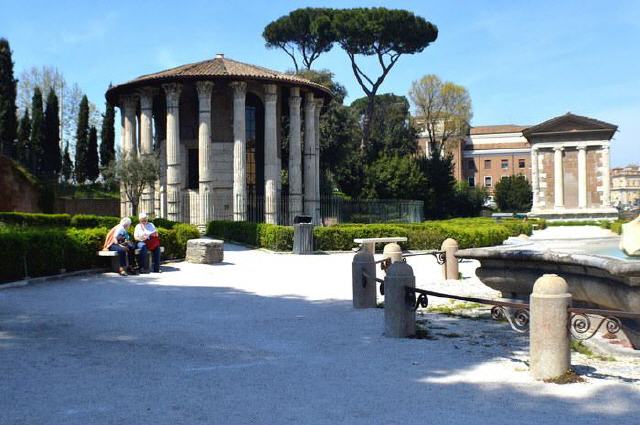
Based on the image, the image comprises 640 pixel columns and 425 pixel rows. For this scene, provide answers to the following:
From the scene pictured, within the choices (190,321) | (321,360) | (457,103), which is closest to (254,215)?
(190,321)

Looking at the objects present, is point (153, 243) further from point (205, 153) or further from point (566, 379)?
point (205, 153)

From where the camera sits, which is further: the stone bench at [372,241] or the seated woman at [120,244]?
the stone bench at [372,241]

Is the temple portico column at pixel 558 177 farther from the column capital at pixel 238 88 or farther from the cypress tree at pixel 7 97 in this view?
the cypress tree at pixel 7 97

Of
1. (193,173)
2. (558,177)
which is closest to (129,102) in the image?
(193,173)

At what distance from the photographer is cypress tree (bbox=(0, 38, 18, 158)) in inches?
1619

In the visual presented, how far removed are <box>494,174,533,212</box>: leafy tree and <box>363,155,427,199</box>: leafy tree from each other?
23.1 meters

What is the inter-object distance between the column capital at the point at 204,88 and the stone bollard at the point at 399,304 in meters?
25.1

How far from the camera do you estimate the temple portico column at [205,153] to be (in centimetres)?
3053

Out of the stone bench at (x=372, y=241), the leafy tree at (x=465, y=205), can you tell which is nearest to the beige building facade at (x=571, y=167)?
the leafy tree at (x=465, y=205)

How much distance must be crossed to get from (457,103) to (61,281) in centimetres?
5535

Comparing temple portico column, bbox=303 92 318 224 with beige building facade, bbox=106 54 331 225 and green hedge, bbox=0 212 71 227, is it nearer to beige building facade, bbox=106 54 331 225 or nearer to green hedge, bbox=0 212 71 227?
beige building facade, bbox=106 54 331 225

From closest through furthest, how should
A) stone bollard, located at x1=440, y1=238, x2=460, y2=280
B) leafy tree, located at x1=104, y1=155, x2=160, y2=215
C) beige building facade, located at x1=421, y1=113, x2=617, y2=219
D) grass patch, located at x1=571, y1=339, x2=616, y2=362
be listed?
grass patch, located at x1=571, y1=339, x2=616, y2=362 → stone bollard, located at x1=440, y1=238, x2=460, y2=280 → leafy tree, located at x1=104, y1=155, x2=160, y2=215 → beige building facade, located at x1=421, y1=113, x2=617, y2=219

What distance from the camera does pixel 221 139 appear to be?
32.4 metres

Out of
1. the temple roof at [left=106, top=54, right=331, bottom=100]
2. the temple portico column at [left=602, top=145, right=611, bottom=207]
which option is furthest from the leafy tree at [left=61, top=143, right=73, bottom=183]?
the temple portico column at [left=602, top=145, right=611, bottom=207]
